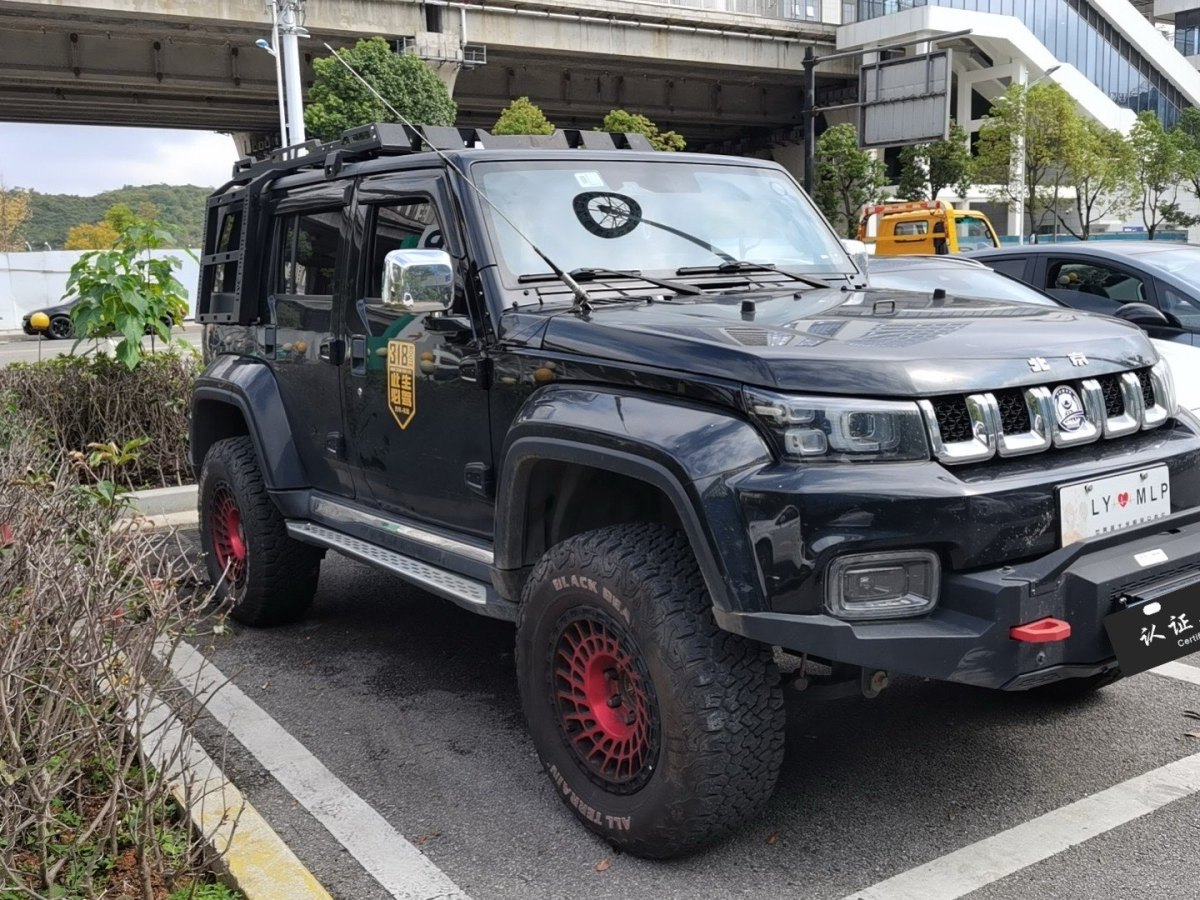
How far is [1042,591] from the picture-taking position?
284cm

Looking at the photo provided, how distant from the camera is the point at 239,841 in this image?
3.24 metres

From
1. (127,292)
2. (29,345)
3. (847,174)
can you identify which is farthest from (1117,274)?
(847,174)

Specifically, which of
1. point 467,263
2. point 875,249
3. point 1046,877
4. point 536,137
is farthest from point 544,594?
point 875,249

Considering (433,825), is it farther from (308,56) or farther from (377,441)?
(308,56)

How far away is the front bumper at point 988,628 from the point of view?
280cm

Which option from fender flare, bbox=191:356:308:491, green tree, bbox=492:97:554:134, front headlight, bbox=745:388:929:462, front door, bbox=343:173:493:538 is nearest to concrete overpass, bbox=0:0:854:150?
green tree, bbox=492:97:554:134

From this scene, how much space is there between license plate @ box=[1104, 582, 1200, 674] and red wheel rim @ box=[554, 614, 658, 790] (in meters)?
1.20

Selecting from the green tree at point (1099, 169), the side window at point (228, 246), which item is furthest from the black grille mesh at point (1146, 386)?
the green tree at point (1099, 169)

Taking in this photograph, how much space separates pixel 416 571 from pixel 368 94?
29.2 m

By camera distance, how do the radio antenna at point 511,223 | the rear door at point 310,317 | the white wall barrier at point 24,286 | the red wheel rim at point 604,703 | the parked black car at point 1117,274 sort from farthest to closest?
1. the white wall barrier at point 24,286
2. the parked black car at point 1117,274
3. the rear door at point 310,317
4. the radio antenna at point 511,223
5. the red wheel rim at point 604,703

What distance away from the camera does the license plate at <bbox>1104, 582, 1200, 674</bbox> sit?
9.62ft

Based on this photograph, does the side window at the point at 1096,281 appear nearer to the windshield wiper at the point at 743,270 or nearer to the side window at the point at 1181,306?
the side window at the point at 1181,306

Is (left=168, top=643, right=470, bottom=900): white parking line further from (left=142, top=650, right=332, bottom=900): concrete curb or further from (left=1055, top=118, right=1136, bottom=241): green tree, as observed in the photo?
(left=1055, top=118, right=1136, bottom=241): green tree

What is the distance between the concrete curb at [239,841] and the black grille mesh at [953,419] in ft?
6.46
